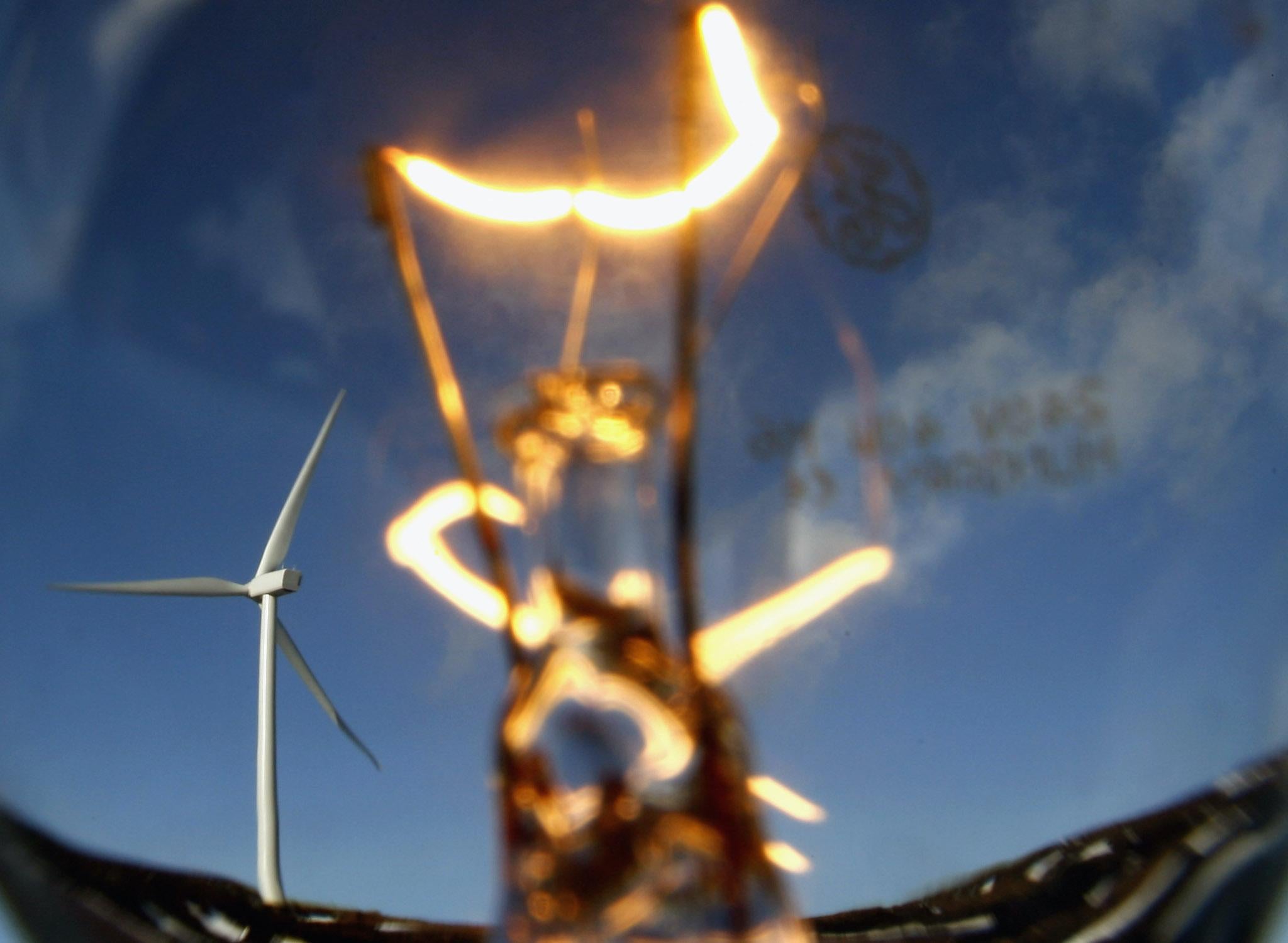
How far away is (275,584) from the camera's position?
735 millimetres

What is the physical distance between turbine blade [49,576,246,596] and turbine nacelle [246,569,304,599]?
0.01 metres

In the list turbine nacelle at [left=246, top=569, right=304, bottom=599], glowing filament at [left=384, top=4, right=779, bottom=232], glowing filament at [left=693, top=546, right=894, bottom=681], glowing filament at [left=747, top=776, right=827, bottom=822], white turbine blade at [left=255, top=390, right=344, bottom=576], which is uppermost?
glowing filament at [left=384, top=4, right=779, bottom=232]

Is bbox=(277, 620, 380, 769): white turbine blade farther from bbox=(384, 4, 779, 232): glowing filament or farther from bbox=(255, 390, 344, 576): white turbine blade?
bbox=(384, 4, 779, 232): glowing filament

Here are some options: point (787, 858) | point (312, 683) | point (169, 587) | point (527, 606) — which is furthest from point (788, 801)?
point (169, 587)

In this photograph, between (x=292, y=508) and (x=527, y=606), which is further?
(x=292, y=508)

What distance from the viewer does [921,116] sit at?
67cm

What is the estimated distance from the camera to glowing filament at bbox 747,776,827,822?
0.60m

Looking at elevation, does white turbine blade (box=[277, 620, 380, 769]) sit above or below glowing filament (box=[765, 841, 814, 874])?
above

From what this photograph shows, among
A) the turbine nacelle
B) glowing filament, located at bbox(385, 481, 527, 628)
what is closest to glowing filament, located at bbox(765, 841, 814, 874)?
glowing filament, located at bbox(385, 481, 527, 628)

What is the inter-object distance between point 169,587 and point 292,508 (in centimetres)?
13

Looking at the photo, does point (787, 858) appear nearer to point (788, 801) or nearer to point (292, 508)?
point (788, 801)

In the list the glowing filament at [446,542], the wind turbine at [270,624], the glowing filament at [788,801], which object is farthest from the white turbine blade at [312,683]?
the glowing filament at [788,801]

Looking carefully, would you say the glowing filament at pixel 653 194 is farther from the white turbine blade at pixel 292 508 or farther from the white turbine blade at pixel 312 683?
the white turbine blade at pixel 312 683

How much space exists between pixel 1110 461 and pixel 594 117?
0.36m
